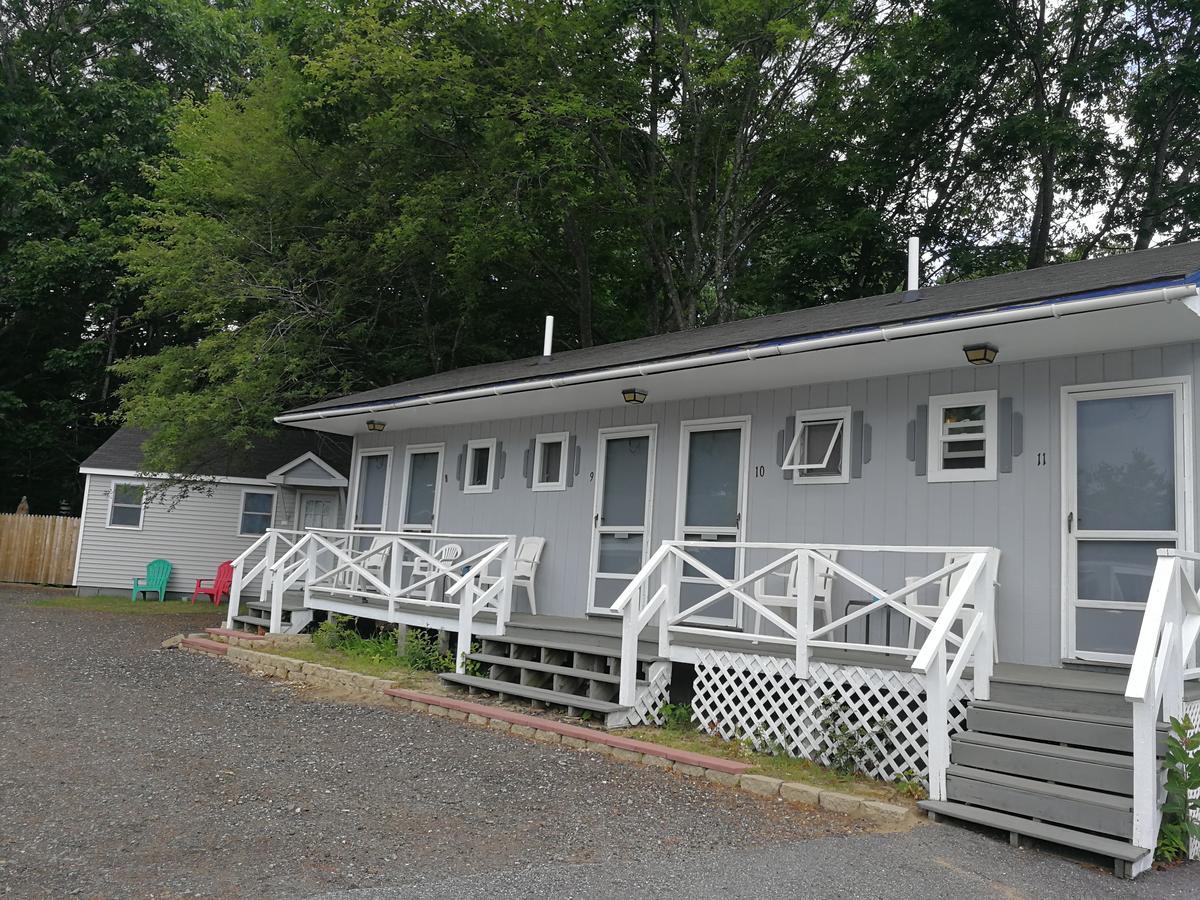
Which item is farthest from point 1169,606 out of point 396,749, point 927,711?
point 396,749

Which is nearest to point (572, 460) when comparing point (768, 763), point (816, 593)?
point (816, 593)

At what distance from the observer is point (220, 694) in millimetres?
8711

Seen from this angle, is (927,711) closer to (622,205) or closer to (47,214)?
(622,205)

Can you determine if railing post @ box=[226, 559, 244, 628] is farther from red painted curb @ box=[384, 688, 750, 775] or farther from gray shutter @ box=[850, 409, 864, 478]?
gray shutter @ box=[850, 409, 864, 478]

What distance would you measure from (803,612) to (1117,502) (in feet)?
7.26

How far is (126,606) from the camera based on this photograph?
58.2 feet

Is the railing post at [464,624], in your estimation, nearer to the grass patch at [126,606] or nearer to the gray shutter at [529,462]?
the gray shutter at [529,462]

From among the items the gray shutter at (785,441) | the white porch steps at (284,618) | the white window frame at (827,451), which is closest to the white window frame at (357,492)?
the white porch steps at (284,618)

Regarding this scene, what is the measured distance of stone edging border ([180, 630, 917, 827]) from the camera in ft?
17.9

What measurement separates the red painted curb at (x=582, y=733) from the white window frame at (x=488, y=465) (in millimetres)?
3268

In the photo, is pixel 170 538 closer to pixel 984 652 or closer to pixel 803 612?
pixel 803 612

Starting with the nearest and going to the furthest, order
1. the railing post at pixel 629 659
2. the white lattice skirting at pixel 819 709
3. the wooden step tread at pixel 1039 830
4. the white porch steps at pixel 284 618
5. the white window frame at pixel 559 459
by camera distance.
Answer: the wooden step tread at pixel 1039 830 < the white lattice skirting at pixel 819 709 < the railing post at pixel 629 659 < the white window frame at pixel 559 459 < the white porch steps at pixel 284 618

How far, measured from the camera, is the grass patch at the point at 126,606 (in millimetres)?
16828

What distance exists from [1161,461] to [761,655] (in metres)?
2.91
